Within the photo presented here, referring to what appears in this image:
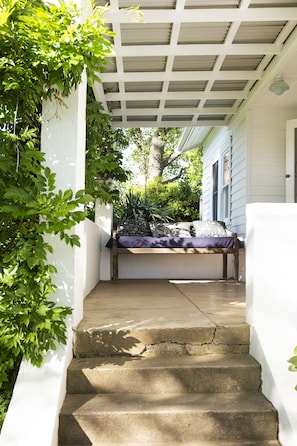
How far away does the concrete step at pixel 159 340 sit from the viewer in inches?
105

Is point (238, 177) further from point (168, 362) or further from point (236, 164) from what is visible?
point (168, 362)

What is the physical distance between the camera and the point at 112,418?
222cm

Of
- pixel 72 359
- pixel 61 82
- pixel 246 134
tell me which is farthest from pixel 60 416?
pixel 246 134

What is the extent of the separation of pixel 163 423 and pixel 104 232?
4524 millimetres

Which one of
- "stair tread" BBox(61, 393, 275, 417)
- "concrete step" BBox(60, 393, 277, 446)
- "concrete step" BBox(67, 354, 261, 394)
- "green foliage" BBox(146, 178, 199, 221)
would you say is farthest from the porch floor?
"green foliage" BBox(146, 178, 199, 221)

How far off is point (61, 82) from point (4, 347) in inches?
58.4

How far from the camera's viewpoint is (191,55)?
16.3 ft

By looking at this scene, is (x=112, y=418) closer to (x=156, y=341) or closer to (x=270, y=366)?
(x=156, y=341)

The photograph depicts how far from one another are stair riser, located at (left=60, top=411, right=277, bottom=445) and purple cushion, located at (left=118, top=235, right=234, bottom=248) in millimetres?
3944

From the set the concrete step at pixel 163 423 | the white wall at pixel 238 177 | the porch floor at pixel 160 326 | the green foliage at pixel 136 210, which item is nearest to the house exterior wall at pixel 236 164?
the white wall at pixel 238 177

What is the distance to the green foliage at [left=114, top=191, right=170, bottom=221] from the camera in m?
7.38

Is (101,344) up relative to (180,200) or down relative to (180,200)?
down

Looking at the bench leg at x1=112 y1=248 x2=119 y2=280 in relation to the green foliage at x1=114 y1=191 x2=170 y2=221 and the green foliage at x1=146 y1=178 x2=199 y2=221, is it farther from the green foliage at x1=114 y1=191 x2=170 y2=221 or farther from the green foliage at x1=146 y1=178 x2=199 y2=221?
the green foliage at x1=146 y1=178 x2=199 y2=221

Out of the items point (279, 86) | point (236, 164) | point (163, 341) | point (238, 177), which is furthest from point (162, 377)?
point (236, 164)
